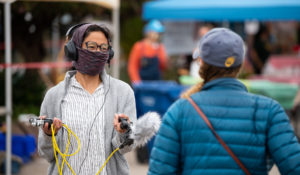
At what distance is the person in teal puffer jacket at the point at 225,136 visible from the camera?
278cm

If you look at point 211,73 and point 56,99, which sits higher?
point 211,73

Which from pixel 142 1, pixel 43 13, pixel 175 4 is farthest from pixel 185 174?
pixel 142 1

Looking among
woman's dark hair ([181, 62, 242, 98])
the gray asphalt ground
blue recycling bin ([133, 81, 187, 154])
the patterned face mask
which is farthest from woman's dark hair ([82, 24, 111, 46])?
the gray asphalt ground

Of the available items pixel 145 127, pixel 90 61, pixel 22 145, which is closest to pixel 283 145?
pixel 145 127

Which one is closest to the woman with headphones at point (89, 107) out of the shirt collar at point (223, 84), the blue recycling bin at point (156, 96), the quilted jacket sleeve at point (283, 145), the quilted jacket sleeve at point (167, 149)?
the quilted jacket sleeve at point (167, 149)

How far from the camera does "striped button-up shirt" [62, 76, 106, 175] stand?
346cm

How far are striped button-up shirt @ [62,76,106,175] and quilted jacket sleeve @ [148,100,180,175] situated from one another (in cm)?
69

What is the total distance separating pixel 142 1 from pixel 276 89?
310 inches

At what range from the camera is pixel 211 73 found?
9.77 ft

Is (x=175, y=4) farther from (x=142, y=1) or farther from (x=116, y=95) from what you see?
(x=116, y=95)

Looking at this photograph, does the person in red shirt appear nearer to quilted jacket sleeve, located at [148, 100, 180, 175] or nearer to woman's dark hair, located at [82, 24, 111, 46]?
woman's dark hair, located at [82, 24, 111, 46]

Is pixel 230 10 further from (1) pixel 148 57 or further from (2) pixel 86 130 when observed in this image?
(2) pixel 86 130

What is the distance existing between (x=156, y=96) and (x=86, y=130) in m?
4.71

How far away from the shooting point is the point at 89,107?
3.53 m
